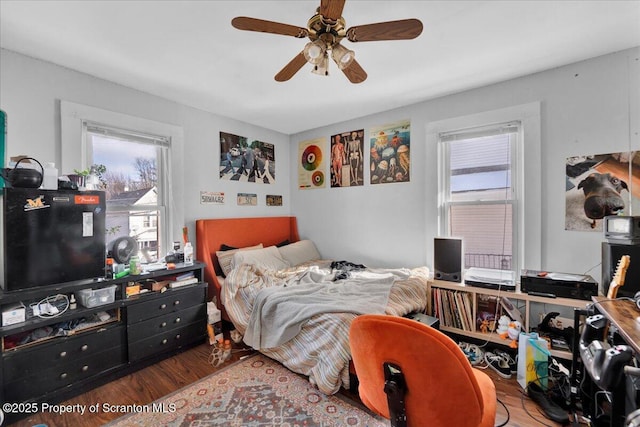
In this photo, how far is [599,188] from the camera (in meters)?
2.22

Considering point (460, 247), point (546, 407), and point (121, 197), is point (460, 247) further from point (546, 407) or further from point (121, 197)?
point (121, 197)

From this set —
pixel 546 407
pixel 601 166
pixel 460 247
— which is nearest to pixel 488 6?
pixel 601 166

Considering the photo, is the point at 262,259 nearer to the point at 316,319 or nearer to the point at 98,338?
the point at 316,319

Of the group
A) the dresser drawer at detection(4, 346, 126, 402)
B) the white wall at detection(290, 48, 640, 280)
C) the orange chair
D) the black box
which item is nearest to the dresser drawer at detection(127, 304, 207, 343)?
the dresser drawer at detection(4, 346, 126, 402)

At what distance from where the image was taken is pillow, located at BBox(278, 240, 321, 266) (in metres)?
3.65

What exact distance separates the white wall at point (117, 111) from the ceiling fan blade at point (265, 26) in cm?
194

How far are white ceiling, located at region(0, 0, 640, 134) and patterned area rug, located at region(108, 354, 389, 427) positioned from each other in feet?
8.29

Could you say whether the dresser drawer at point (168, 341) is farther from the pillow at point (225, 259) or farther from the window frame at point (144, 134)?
the window frame at point (144, 134)

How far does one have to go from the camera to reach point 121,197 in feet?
8.72

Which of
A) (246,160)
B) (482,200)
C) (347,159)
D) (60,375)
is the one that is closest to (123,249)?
(60,375)

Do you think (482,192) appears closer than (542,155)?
No

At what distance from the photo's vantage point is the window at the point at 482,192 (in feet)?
8.75

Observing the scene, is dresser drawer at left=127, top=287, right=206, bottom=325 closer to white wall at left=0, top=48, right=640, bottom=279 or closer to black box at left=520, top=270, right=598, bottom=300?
white wall at left=0, top=48, right=640, bottom=279

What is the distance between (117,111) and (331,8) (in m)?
2.37
